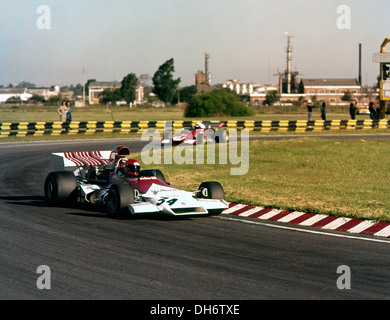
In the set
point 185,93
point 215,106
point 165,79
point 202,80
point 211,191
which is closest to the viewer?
point 211,191

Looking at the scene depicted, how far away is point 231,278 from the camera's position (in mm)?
6953

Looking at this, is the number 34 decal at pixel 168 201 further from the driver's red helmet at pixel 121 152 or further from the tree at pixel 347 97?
the tree at pixel 347 97

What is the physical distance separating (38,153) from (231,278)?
18971mm

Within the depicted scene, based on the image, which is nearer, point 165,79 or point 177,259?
point 177,259

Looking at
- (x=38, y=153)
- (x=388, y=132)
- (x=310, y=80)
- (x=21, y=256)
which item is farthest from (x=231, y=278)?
(x=310, y=80)

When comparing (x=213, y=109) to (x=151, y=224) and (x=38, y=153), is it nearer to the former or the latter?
(x=38, y=153)

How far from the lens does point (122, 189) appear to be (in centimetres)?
1073

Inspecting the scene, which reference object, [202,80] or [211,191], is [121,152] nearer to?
[211,191]

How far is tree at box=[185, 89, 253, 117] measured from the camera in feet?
206

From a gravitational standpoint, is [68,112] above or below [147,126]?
above

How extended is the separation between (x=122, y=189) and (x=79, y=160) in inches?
105

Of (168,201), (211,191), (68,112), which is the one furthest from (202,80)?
(168,201)

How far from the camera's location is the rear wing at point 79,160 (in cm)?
1291

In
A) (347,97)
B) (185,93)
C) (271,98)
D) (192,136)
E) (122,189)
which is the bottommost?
(122,189)
